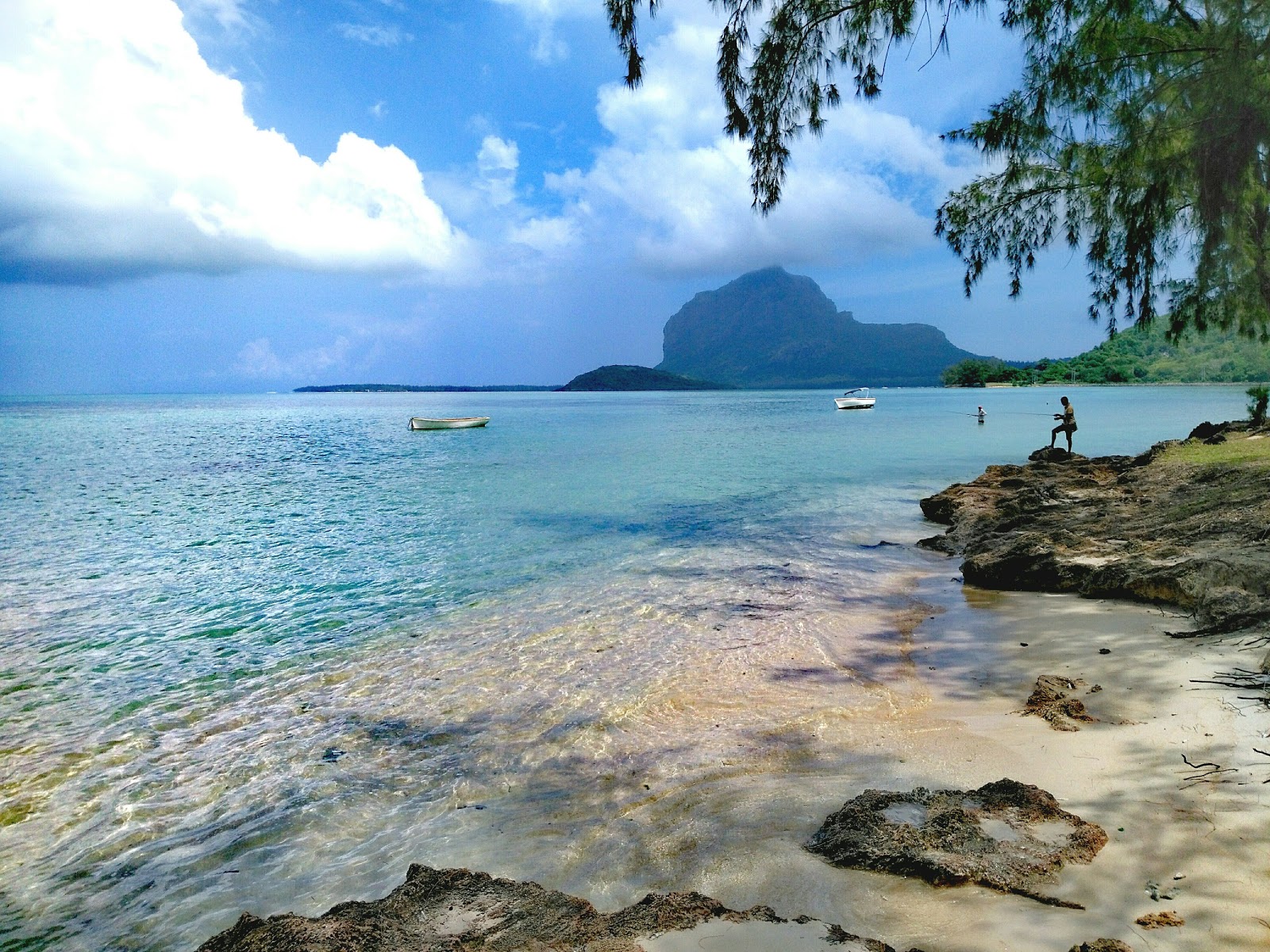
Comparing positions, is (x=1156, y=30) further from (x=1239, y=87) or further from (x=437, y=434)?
(x=437, y=434)

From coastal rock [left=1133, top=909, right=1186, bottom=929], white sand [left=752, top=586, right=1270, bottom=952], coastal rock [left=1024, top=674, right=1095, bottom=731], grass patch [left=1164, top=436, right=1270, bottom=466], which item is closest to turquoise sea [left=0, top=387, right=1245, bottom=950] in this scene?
white sand [left=752, top=586, right=1270, bottom=952]

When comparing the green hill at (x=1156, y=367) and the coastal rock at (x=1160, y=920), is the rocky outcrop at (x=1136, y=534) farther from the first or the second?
the green hill at (x=1156, y=367)

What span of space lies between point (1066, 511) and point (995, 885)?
12.1 metres

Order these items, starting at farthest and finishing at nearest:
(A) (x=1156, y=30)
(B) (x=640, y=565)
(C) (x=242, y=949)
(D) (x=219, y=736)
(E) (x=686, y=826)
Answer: (B) (x=640, y=565) → (A) (x=1156, y=30) → (D) (x=219, y=736) → (E) (x=686, y=826) → (C) (x=242, y=949)

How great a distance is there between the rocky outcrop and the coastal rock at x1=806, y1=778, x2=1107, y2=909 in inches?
161

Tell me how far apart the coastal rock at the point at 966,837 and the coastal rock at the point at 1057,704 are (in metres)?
1.48

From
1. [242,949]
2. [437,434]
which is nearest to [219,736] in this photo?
[242,949]

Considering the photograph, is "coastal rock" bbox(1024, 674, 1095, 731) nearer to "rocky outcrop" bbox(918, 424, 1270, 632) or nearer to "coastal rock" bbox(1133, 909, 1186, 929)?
Answer: "rocky outcrop" bbox(918, 424, 1270, 632)

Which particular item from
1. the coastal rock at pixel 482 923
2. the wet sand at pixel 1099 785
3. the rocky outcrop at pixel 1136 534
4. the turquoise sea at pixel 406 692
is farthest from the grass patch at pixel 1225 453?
the coastal rock at pixel 482 923

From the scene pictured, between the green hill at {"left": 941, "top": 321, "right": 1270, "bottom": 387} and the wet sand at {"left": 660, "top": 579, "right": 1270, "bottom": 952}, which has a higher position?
the green hill at {"left": 941, "top": 321, "right": 1270, "bottom": 387}

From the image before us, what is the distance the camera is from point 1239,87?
910 cm

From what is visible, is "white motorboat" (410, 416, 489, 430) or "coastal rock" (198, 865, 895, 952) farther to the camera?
"white motorboat" (410, 416, 489, 430)

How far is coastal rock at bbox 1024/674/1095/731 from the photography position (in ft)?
17.5

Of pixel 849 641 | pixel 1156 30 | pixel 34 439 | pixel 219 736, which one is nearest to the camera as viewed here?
pixel 219 736
